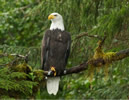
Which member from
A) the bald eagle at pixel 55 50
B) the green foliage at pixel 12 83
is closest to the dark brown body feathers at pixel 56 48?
the bald eagle at pixel 55 50

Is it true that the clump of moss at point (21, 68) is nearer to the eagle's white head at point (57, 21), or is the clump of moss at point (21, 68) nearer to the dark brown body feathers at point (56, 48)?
the dark brown body feathers at point (56, 48)

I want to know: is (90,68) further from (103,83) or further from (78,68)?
(103,83)

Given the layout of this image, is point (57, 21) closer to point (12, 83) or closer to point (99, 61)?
point (99, 61)

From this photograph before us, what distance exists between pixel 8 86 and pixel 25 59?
1.10 metres

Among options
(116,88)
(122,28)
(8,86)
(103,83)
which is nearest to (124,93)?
(116,88)

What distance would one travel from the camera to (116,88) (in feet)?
17.0

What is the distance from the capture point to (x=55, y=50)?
5.28 meters

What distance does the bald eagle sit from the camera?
17.2ft

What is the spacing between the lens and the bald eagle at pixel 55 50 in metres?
5.25

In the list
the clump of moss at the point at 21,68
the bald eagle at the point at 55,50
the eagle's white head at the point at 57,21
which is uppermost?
the eagle's white head at the point at 57,21

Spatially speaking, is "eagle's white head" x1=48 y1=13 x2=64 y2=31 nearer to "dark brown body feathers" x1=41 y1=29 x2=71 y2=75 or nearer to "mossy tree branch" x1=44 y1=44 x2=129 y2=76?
"dark brown body feathers" x1=41 y1=29 x2=71 y2=75

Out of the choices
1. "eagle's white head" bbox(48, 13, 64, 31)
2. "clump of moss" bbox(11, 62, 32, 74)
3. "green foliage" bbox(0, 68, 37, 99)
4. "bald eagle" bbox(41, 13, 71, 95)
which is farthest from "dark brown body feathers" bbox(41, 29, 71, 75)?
"green foliage" bbox(0, 68, 37, 99)

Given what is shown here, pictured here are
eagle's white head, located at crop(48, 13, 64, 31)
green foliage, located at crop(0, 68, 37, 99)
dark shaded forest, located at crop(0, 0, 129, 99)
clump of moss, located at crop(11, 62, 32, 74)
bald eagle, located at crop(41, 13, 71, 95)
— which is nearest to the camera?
green foliage, located at crop(0, 68, 37, 99)

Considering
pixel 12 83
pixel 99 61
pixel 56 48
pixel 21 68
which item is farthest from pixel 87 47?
pixel 12 83
